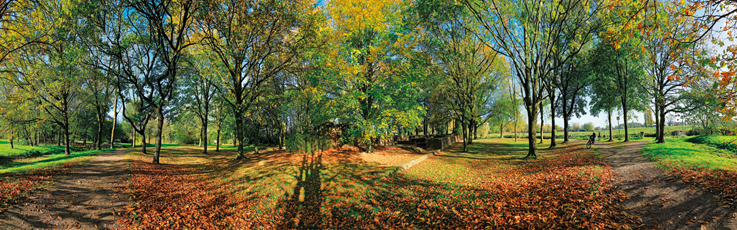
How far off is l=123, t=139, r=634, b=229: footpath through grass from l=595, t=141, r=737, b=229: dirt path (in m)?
0.39

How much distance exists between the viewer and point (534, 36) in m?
12.9

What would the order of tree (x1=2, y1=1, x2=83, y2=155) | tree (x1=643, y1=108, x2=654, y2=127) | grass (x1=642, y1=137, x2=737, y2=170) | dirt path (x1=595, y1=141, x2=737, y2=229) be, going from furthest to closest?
tree (x1=643, y1=108, x2=654, y2=127) → tree (x1=2, y1=1, x2=83, y2=155) → grass (x1=642, y1=137, x2=737, y2=170) → dirt path (x1=595, y1=141, x2=737, y2=229)

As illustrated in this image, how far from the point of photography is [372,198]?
8.05 m

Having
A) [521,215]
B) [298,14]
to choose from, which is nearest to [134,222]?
[521,215]

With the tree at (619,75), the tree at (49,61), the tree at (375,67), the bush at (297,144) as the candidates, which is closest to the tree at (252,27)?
the tree at (375,67)

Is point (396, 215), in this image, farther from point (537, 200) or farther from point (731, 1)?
point (731, 1)

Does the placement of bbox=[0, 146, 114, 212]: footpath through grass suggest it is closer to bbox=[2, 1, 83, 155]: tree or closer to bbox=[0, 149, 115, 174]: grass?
bbox=[0, 149, 115, 174]: grass

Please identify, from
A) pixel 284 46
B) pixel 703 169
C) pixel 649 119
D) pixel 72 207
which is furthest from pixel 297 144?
pixel 649 119

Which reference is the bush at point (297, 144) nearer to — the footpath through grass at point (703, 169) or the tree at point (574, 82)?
the footpath through grass at point (703, 169)

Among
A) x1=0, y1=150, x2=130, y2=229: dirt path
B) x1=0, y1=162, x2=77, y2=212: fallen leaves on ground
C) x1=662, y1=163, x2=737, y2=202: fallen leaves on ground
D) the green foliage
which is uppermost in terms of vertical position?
the green foliage

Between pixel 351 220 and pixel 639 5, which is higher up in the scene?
pixel 639 5

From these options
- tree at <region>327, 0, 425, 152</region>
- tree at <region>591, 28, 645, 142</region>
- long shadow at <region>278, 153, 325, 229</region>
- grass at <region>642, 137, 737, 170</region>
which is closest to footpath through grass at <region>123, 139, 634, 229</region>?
long shadow at <region>278, 153, 325, 229</region>

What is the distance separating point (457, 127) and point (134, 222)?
111 ft

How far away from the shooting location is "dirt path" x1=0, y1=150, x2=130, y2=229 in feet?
18.2
